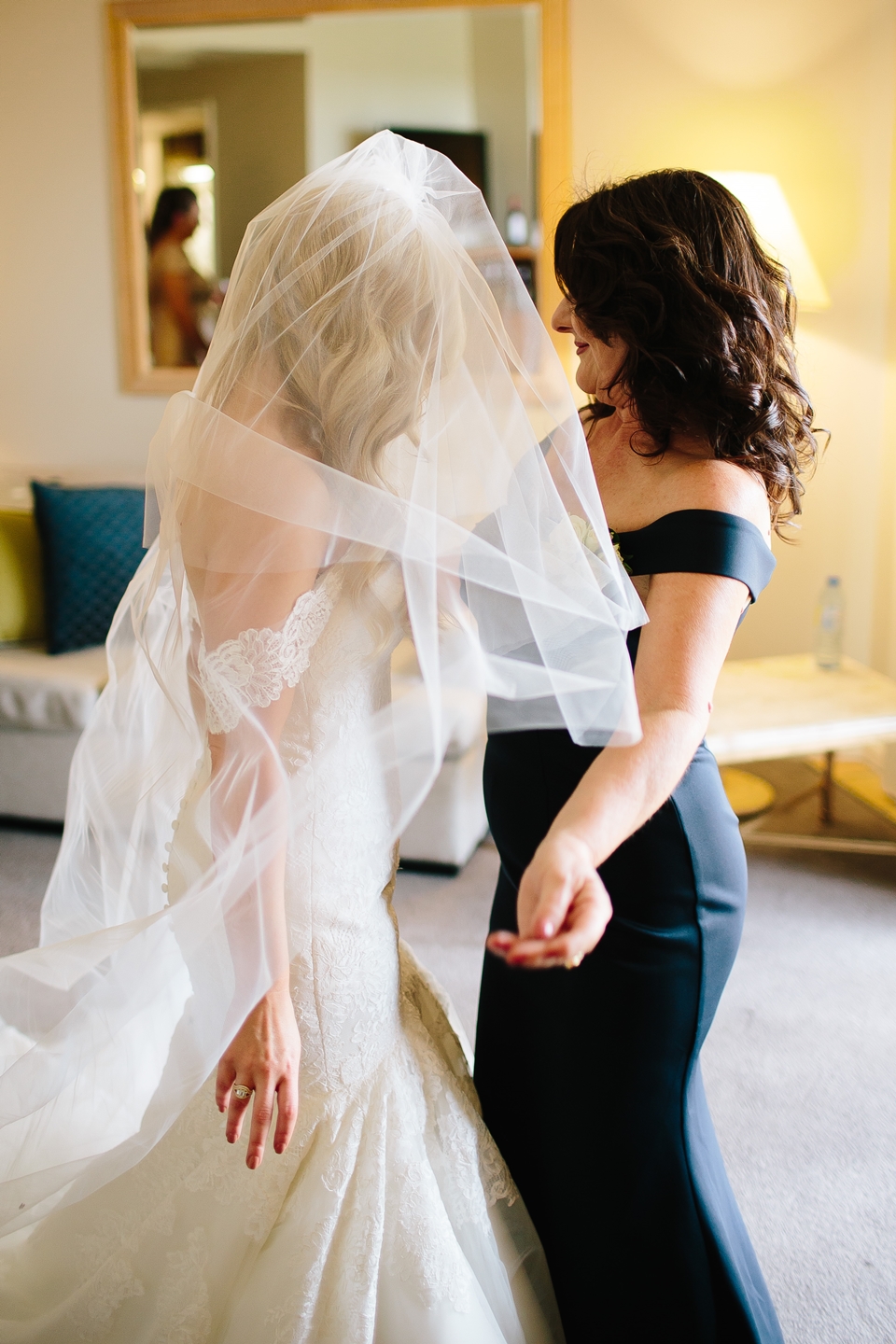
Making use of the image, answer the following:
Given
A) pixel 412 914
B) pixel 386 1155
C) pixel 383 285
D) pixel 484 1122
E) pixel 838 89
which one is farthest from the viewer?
pixel 838 89

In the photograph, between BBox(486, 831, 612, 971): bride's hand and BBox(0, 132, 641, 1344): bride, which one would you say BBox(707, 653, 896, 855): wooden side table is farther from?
BBox(486, 831, 612, 971): bride's hand

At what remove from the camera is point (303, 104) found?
332 cm

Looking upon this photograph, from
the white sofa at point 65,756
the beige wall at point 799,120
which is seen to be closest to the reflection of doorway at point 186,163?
the beige wall at point 799,120

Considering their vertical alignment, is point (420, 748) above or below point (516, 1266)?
above

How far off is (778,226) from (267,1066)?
111 inches

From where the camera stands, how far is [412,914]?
2.51 meters

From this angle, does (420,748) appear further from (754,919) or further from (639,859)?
(754,919)

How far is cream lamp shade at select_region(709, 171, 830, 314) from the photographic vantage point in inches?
115

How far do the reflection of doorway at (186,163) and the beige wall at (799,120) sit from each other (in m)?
1.25

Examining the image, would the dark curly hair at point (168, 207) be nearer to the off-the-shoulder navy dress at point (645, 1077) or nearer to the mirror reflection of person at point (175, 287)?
the mirror reflection of person at point (175, 287)

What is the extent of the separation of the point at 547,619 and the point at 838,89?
3105 millimetres

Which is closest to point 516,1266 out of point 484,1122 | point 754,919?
point 484,1122

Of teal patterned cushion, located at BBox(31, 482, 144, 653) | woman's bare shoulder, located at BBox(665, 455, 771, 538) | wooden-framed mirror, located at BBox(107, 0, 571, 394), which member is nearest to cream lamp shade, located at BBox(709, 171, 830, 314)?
wooden-framed mirror, located at BBox(107, 0, 571, 394)

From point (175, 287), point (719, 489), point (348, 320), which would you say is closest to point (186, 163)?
point (175, 287)
